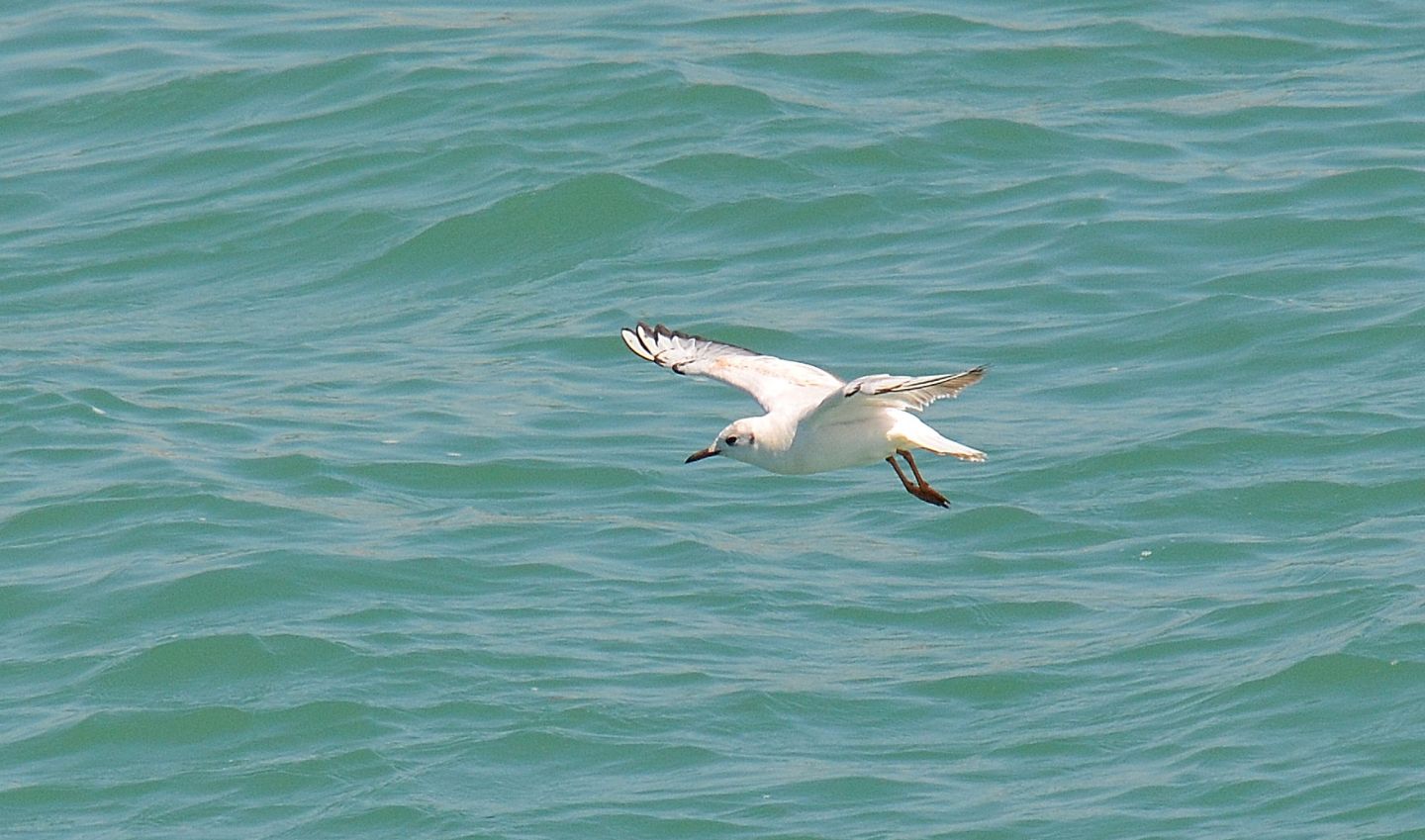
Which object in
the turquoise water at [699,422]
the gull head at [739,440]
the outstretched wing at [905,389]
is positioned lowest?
the turquoise water at [699,422]

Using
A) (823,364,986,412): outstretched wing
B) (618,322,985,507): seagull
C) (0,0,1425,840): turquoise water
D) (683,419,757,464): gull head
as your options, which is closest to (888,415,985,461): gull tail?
(618,322,985,507): seagull

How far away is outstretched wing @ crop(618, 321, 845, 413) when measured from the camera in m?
11.4

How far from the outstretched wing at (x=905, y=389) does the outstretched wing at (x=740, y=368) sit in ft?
2.61

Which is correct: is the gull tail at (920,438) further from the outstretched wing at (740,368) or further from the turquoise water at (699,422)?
the turquoise water at (699,422)

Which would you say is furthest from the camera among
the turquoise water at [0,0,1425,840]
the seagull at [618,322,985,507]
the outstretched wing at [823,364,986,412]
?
the turquoise water at [0,0,1425,840]

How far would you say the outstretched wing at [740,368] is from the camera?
11.4 metres

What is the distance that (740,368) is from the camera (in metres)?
11.8

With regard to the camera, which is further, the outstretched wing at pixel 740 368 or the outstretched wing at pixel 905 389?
the outstretched wing at pixel 740 368

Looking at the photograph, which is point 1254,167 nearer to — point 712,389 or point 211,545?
point 712,389

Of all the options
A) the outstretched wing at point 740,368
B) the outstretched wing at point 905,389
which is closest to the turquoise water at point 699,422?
the outstretched wing at point 740,368

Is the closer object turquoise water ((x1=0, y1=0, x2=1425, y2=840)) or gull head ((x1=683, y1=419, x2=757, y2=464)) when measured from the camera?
gull head ((x1=683, y1=419, x2=757, y2=464))

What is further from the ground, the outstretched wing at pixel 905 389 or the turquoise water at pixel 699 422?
the outstretched wing at pixel 905 389

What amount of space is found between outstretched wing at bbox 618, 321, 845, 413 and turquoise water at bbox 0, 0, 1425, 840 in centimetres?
180

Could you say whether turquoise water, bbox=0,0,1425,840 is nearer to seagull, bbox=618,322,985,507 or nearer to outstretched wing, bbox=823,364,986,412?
seagull, bbox=618,322,985,507
